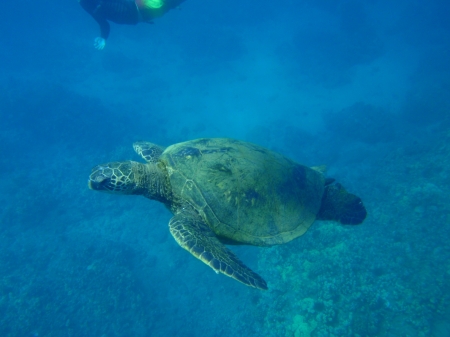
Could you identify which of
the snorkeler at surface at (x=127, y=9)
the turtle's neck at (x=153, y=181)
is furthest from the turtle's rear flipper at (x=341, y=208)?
the snorkeler at surface at (x=127, y=9)

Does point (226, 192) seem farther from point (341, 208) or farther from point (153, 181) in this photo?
point (341, 208)

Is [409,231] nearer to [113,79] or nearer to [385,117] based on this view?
[385,117]

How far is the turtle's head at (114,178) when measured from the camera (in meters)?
4.00

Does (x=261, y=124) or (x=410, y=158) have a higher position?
(x=410, y=158)

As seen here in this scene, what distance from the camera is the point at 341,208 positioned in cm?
481

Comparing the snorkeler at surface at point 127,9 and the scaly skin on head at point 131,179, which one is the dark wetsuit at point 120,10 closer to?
the snorkeler at surface at point 127,9

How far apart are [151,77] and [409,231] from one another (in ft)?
94.9

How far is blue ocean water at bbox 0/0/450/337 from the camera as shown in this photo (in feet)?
29.6

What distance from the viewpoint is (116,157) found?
16.5 meters

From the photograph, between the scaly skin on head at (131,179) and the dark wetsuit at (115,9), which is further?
the dark wetsuit at (115,9)

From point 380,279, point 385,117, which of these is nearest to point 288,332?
point 380,279

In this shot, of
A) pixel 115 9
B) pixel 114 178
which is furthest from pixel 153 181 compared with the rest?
pixel 115 9

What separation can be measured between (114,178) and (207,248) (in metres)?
1.98

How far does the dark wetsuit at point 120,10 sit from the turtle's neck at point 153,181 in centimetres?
928
